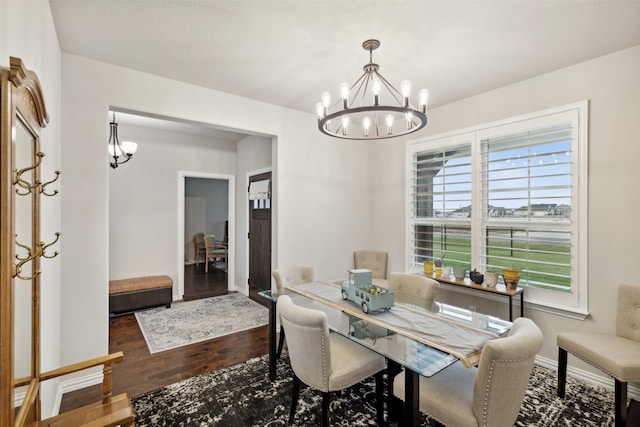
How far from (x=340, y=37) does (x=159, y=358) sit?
3.38 metres

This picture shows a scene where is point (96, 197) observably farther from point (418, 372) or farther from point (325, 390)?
point (418, 372)

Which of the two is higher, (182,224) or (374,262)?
(182,224)

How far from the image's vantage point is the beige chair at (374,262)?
414 centimetres

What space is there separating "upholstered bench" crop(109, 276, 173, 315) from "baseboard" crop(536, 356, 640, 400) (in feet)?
15.5

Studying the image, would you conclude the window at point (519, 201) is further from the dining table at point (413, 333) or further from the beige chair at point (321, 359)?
the beige chair at point (321, 359)

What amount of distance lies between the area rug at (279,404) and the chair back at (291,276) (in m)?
0.82

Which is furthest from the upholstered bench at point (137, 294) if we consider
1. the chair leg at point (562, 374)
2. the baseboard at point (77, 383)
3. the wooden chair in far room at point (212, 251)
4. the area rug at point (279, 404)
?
the chair leg at point (562, 374)

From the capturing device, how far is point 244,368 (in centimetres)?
274

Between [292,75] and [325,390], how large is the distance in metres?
2.63

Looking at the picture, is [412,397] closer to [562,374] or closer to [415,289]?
[415,289]

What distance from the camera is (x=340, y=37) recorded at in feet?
7.16

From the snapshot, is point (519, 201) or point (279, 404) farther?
point (519, 201)

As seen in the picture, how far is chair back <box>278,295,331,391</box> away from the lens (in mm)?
1690

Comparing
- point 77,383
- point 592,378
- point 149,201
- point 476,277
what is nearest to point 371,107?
point 476,277
